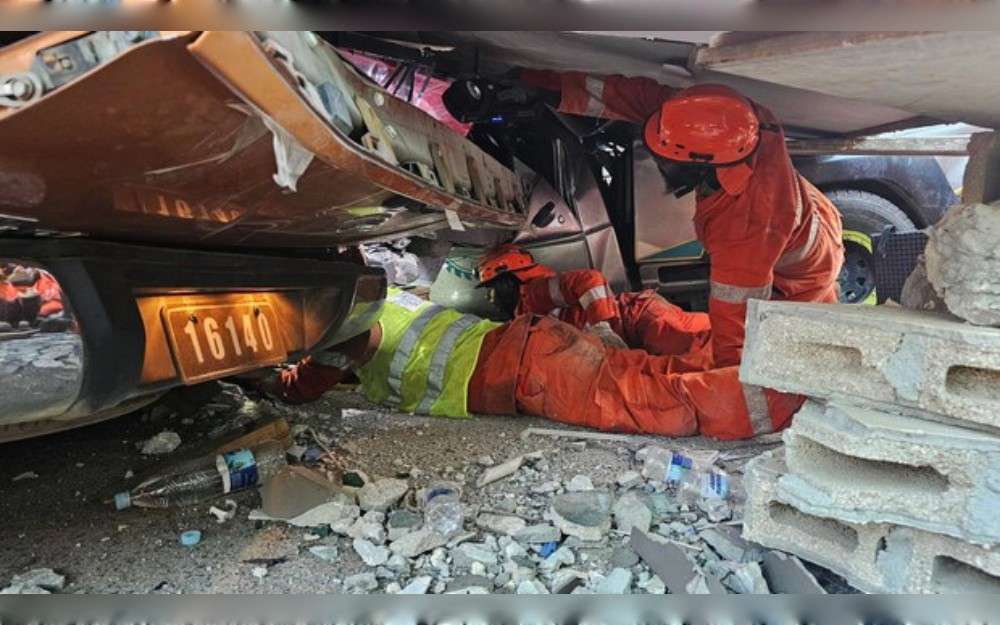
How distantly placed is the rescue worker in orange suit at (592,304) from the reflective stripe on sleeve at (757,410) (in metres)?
0.84

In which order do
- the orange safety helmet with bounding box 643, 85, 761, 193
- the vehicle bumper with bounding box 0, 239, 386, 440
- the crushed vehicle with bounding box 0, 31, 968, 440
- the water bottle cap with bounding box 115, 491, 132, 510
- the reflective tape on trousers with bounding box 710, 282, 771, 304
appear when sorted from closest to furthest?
the crushed vehicle with bounding box 0, 31, 968, 440 < the vehicle bumper with bounding box 0, 239, 386, 440 < the water bottle cap with bounding box 115, 491, 132, 510 < the orange safety helmet with bounding box 643, 85, 761, 193 < the reflective tape on trousers with bounding box 710, 282, 771, 304

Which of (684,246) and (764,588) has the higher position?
(684,246)

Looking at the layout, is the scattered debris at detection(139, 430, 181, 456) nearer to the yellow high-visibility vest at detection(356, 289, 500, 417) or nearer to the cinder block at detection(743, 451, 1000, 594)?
the yellow high-visibility vest at detection(356, 289, 500, 417)

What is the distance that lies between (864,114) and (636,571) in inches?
99.6

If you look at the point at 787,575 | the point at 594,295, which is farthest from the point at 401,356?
the point at 787,575

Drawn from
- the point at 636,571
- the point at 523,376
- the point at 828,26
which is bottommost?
the point at 636,571

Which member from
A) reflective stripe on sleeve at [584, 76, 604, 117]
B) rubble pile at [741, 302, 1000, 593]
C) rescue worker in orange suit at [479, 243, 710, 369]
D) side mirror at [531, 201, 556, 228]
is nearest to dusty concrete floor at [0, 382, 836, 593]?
rubble pile at [741, 302, 1000, 593]

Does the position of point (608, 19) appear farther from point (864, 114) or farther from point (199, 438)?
point (864, 114)

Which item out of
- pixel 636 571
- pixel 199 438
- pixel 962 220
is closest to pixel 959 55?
pixel 962 220

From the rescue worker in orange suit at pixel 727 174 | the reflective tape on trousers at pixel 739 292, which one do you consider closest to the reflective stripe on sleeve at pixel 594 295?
the rescue worker in orange suit at pixel 727 174

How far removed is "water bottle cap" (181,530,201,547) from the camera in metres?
1.64

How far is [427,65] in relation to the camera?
2770mm

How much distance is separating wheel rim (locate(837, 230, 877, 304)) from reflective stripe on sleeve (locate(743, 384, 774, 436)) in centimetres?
235

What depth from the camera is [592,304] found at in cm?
352
